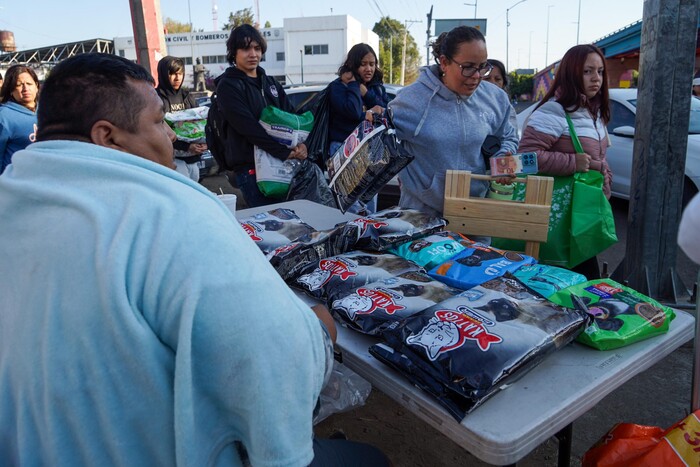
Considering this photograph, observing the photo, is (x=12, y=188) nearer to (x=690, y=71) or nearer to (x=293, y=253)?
(x=293, y=253)

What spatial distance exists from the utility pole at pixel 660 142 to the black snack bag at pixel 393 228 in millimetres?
2213

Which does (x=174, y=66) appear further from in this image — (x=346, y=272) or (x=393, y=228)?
(x=346, y=272)

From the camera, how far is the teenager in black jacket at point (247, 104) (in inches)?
127

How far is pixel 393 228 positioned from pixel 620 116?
5.46 metres

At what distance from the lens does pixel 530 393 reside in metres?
1.15

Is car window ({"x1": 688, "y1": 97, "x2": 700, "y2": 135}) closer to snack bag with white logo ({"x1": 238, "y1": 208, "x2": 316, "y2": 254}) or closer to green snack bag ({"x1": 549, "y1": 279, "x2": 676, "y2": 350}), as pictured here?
green snack bag ({"x1": 549, "y1": 279, "x2": 676, "y2": 350})

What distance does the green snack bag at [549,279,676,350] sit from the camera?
1.31 metres

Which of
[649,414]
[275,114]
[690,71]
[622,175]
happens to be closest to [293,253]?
[275,114]

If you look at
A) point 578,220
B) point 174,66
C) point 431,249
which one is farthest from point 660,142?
point 174,66

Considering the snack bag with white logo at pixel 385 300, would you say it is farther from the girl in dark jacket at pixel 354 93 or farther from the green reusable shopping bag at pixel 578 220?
the girl in dark jacket at pixel 354 93

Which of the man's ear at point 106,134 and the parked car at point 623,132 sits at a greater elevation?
the man's ear at point 106,134

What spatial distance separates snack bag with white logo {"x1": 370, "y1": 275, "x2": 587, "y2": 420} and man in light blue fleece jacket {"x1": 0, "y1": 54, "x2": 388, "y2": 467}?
0.35m

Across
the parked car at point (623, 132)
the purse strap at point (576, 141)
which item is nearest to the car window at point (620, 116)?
the parked car at point (623, 132)

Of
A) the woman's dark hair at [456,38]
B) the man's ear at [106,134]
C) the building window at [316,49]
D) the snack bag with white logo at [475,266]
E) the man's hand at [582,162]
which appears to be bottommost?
the snack bag with white logo at [475,266]
